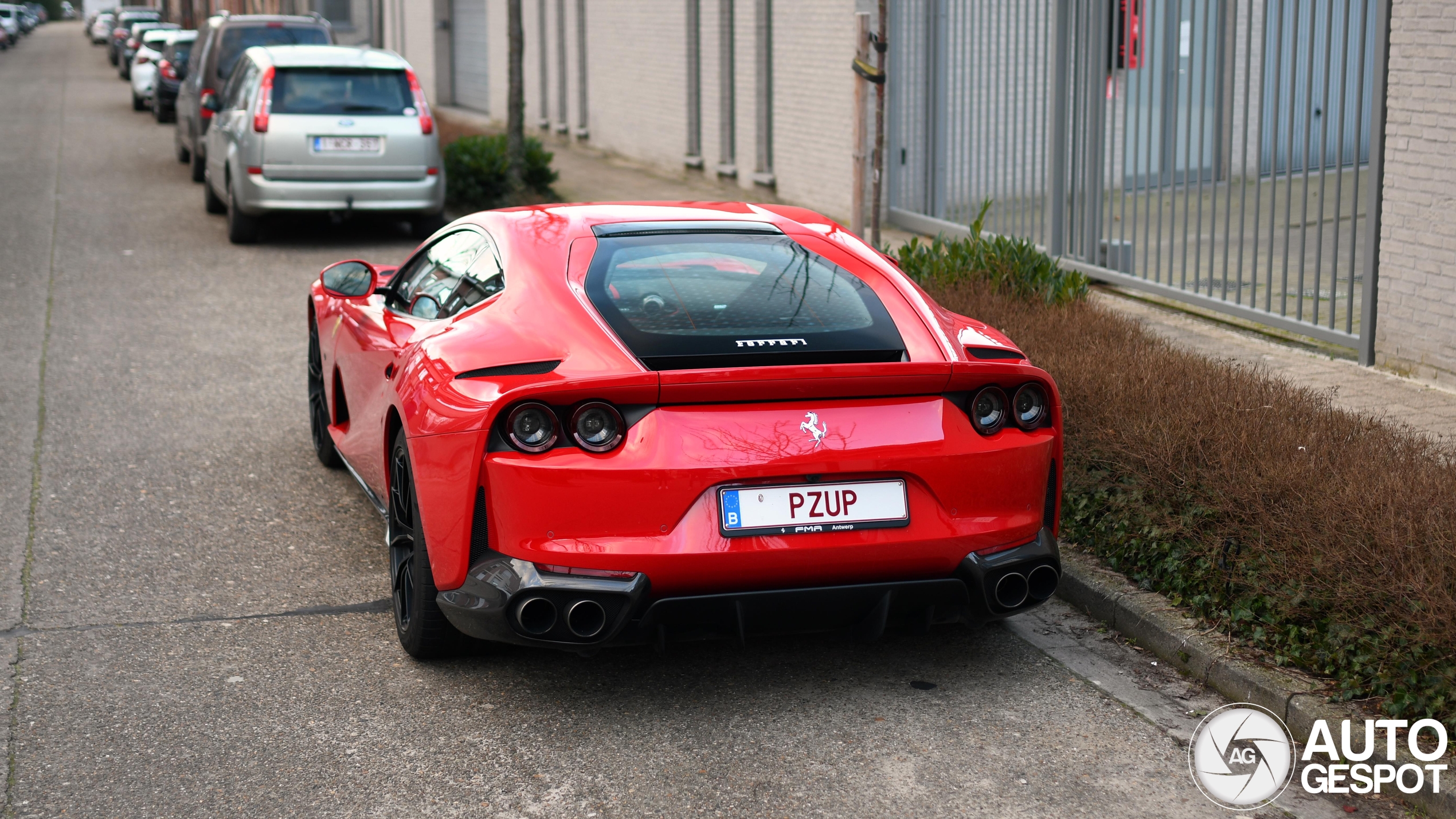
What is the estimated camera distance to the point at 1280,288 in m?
9.09

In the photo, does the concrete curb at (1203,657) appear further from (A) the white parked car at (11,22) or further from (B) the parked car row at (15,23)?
(A) the white parked car at (11,22)

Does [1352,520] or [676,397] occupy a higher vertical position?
[676,397]

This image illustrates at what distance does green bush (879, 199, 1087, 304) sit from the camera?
8398mm

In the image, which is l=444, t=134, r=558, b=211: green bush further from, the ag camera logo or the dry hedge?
the ag camera logo

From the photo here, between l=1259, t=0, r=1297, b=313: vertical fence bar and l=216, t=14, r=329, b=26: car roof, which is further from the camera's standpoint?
l=216, t=14, r=329, b=26: car roof

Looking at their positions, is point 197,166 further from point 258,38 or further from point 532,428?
point 532,428

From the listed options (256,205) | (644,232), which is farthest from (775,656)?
(256,205)

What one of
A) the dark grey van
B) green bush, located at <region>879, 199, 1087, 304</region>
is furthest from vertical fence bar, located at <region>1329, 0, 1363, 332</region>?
the dark grey van

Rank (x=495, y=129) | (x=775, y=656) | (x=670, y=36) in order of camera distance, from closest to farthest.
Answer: (x=775, y=656)
(x=670, y=36)
(x=495, y=129)

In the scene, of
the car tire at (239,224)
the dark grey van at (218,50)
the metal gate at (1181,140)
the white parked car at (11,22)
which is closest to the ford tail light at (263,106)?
the car tire at (239,224)

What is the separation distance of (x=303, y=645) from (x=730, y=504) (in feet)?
5.67

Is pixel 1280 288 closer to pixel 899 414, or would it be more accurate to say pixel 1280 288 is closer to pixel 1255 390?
pixel 1255 390

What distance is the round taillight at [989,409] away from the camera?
4.32m

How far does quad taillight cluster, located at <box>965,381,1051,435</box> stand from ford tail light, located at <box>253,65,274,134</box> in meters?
10.7
